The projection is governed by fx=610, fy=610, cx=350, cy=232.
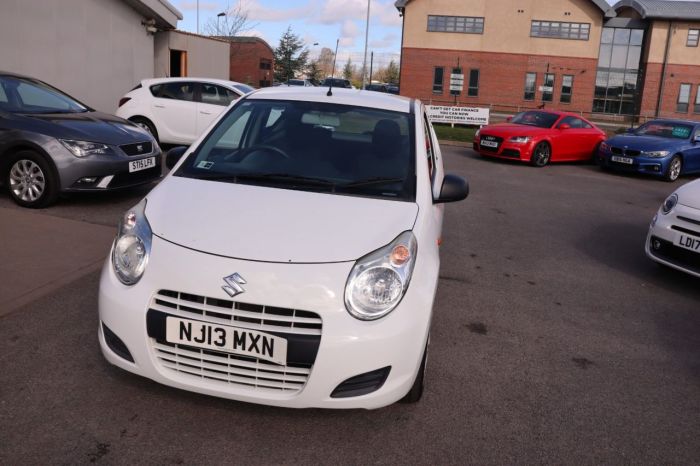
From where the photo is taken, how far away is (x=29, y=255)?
5207 millimetres

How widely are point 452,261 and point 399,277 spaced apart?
336 centimetres

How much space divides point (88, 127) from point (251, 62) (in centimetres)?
4837

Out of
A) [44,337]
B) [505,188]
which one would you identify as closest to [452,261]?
[44,337]

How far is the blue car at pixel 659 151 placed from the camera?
1332 centimetres

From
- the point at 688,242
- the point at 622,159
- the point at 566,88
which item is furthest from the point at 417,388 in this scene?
the point at 566,88

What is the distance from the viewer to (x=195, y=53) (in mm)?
21656

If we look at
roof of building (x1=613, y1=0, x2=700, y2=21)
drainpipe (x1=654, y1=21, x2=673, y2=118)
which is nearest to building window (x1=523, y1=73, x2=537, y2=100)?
roof of building (x1=613, y1=0, x2=700, y2=21)

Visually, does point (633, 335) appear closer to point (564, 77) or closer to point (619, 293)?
point (619, 293)

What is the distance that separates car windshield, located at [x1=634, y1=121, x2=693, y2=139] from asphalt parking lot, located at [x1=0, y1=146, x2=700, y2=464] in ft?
31.4

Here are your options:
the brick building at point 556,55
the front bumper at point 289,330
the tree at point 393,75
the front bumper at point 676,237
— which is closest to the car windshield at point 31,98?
the front bumper at point 289,330

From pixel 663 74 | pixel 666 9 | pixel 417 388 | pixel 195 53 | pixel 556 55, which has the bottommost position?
pixel 417 388

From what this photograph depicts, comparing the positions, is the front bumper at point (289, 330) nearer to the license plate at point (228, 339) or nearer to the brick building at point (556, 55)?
the license plate at point (228, 339)

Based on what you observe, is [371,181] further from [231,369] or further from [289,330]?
[231,369]

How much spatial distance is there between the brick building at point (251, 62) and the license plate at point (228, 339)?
51.4 meters
